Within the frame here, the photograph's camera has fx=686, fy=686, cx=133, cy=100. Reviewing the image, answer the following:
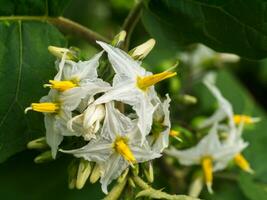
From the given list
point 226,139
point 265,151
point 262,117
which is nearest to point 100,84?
point 226,139

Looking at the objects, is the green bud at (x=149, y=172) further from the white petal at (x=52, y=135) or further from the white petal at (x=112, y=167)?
the white petal at (x=52, y=135)

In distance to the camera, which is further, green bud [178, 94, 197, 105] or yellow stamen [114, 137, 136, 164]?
green bud [178, 94, 197, 105]

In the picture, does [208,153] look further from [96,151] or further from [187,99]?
[96,151]

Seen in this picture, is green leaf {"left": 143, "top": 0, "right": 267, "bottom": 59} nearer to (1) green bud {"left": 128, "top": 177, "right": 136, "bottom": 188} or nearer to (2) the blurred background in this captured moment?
(2) the blurred background

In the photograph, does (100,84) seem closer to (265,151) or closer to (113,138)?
(113,138)

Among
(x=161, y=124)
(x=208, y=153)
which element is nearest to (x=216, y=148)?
(x=208, y=153)

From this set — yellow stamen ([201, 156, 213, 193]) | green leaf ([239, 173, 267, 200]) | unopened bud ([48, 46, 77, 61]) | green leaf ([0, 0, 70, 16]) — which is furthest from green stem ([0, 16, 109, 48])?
green leaf ([239, 173, 267, 200])
